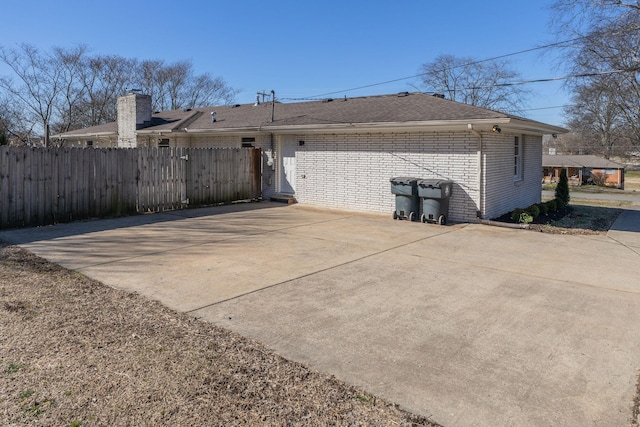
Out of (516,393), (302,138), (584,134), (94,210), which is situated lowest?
(516,393)

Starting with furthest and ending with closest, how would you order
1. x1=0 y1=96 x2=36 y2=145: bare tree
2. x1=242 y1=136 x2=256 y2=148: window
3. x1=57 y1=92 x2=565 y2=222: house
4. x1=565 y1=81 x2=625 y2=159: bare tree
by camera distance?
x1=565 y1=81 x2=625 y2=159: bare tree < x1=0 y1=96 x2=36 y2=145: bare tree < x1=242 y1=136 x2=256 y2=148: window < x1=57 y1=92 x2=565 y2=222: house

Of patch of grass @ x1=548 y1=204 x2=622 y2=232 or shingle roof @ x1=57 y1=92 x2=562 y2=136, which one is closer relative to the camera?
patch of grass @ x1=548 y1=204 x2=622 y2=232

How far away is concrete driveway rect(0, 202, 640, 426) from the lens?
134 inches

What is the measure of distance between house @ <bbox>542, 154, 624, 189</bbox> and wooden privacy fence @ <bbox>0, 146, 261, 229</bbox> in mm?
30903

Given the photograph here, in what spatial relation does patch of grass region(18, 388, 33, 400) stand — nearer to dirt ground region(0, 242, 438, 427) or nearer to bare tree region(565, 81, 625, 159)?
dirt ground region(0, 242, 438, 427)

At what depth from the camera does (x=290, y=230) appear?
1023 cm

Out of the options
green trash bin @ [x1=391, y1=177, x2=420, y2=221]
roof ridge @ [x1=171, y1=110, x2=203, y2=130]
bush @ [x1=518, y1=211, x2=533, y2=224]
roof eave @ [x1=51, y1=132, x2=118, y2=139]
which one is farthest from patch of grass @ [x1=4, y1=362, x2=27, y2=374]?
roof eave @ [x1=51, y1=132, x2=118, y2=139]

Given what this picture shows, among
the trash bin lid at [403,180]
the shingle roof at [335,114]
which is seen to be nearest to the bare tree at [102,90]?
the shingle roof at [335,114]

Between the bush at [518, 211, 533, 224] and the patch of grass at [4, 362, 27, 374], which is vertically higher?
the bush at [518, 211, 533, 224]

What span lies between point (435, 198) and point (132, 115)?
50.2 ft

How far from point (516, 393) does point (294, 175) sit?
12.6 metres

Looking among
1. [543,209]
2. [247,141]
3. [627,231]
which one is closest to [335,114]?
[247,141]

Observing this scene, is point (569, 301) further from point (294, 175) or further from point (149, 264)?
point (294, 175)

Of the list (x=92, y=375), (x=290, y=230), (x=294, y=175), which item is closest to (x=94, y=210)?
(x=290, y=230)
